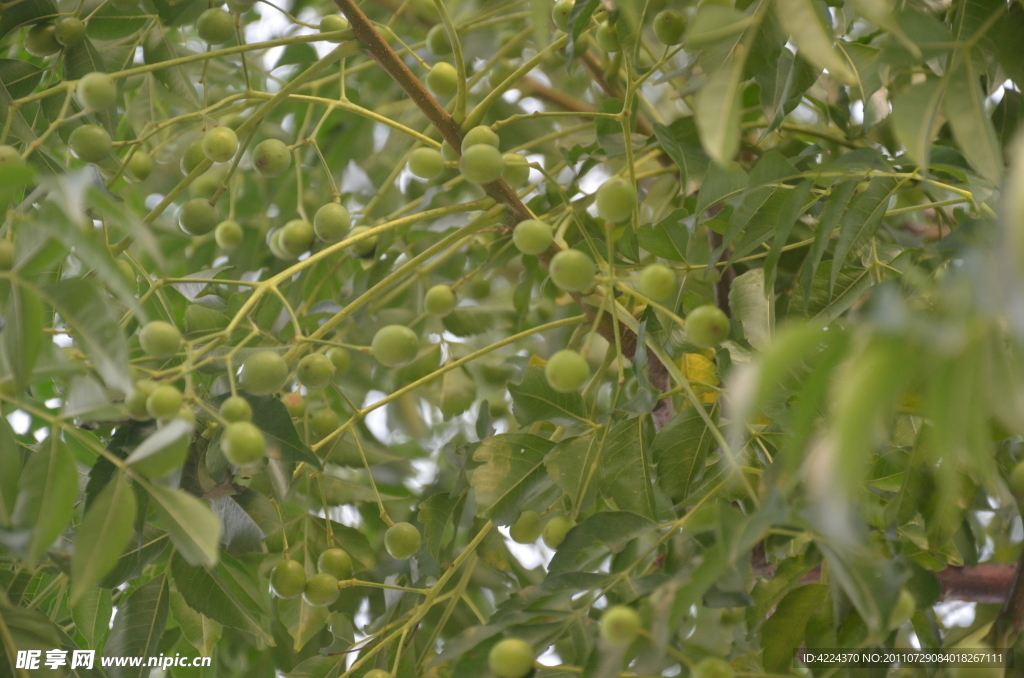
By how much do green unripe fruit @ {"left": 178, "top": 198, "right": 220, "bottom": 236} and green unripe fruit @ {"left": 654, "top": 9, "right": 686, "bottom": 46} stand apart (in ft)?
1.74

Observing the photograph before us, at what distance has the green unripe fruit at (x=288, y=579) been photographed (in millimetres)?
764

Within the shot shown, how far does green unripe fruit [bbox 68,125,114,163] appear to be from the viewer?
74 centimetres

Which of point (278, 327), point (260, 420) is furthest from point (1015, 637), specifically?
point (278, 327)

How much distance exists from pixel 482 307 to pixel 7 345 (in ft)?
2.17

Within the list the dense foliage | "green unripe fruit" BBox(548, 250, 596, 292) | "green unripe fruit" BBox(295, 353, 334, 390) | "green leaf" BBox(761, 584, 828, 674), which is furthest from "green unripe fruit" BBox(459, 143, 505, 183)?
"green leaf" BBox(761, 584, 828, 674)

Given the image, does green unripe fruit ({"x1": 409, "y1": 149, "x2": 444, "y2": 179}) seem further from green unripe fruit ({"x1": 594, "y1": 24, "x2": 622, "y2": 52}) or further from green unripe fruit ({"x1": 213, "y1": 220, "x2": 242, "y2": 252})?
green unripe fruit ({"x1": 213, "y1": 220, "x2": 242, "y2": 252})

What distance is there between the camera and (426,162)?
75 centimetres

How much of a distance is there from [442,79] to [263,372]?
34 centimetres

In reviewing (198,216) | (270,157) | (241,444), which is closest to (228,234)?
(198,216)

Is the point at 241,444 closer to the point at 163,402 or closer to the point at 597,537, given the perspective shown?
the point at 163,402

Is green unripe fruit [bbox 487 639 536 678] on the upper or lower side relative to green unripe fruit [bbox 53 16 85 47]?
lower

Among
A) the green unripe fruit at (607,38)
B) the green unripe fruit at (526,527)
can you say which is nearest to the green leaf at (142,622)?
the green unripe fruit at (526,527)

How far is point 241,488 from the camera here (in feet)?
2.35

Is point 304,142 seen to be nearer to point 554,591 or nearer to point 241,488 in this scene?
point 241,488
